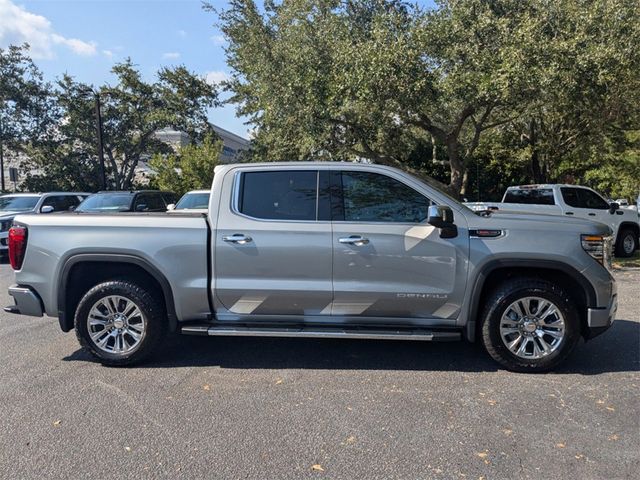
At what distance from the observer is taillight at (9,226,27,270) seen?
5145 millimetres

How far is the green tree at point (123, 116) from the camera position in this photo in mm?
29859

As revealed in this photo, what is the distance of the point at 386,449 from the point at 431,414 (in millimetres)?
663

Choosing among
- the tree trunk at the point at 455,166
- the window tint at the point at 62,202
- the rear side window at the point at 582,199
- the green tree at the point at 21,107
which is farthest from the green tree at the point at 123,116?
the rear side window at the point at 582,199

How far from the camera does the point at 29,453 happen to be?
11.4 ft

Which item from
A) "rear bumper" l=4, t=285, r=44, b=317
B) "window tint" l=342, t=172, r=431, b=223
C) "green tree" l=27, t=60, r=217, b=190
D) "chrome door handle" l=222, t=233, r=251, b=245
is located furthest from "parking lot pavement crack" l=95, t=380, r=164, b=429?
"green tree" l=27, t=60, r=217, b=190

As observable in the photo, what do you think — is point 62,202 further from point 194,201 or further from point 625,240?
point 625,240

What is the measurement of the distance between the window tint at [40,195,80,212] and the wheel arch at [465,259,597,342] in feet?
42.1

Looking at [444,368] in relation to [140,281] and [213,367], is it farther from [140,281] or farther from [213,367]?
[140,281]

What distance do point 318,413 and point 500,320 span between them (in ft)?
6.36

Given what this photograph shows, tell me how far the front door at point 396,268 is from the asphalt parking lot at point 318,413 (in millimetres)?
616

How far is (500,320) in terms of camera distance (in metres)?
4.85

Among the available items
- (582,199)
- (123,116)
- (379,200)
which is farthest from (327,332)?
(123,116)

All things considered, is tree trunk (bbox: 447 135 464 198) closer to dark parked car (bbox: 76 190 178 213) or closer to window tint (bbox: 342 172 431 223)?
dark parked car (bbox: 76 190 178 213)

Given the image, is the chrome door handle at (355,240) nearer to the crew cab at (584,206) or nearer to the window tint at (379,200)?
the window tint at (379,200)
